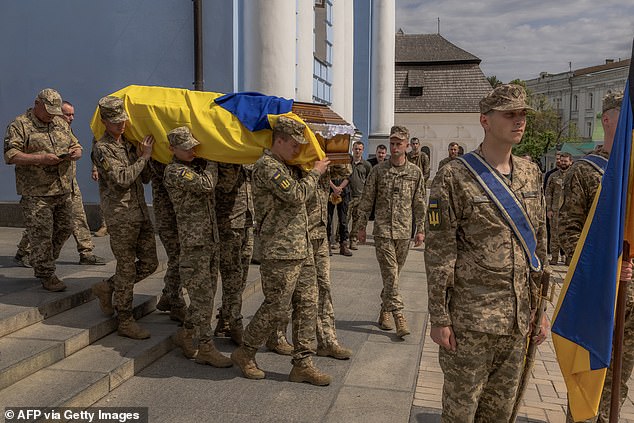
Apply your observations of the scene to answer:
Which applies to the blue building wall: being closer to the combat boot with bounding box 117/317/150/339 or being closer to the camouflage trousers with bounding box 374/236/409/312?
the camouflage trousers with bounding box 374/236/409/312

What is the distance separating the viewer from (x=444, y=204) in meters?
3.15

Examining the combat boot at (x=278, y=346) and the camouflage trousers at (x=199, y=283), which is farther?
the combat boot at (x=278, y=346)

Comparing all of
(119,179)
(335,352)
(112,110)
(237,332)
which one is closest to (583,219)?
(335,352)

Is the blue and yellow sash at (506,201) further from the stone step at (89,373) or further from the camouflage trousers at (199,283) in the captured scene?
the stone step at (89,373)

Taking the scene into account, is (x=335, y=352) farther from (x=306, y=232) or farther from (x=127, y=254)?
(x=127, y=254)

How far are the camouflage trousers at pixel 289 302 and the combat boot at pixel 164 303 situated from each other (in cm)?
143

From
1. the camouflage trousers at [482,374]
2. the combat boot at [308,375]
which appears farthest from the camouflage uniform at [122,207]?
the camouflage trousers at [482,374]

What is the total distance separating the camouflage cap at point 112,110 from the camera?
4.96 m

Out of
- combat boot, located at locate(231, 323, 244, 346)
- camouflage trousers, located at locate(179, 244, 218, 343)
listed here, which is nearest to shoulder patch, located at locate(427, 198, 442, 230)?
camouflage trousers, located at locate(179, 244, 218, 343)

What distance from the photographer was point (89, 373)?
14.7 feet

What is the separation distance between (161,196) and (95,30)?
5.34 meters

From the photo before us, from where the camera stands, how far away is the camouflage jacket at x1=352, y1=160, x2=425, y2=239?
624 cm

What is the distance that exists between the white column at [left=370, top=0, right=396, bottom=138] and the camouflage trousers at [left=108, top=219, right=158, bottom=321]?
16459mm

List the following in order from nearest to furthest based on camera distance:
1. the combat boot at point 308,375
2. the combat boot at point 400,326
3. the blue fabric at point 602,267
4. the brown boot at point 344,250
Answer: the blue fabric at point 602,267
the combat boot at point 308,375
the combat boot at point 400,326
the brown boot at point 344,250
